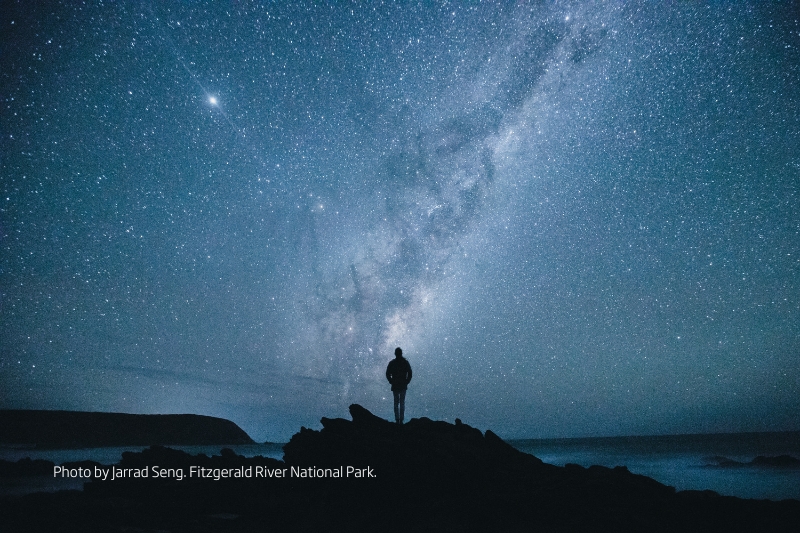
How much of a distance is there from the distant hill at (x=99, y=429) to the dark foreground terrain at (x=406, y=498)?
77991 mm

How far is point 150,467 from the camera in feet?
54.0

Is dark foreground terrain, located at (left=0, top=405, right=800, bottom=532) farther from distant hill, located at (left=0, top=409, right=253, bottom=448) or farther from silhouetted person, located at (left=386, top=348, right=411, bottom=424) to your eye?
distant hill, located at (left=0, top=409, right=253, bottom=448)

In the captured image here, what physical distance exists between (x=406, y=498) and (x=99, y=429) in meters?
89.8

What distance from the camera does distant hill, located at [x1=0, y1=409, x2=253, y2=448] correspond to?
6831 cm

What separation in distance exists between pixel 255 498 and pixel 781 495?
29.8m

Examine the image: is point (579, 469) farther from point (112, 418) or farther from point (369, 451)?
point (112, 418)

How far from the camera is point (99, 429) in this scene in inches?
2982

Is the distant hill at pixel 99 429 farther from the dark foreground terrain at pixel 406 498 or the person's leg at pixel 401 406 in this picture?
the person's leg at pixel 401 406

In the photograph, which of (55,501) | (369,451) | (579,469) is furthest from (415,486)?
(55,501)

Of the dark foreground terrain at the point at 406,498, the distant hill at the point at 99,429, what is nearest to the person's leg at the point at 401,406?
the dark foreground terrain at the point at 406,498

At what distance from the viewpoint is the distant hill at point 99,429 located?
2689 inches

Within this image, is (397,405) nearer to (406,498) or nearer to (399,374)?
(399,374)

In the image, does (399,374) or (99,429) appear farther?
(99,429)

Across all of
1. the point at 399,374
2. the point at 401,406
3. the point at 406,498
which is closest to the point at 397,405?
the point at 401,406
